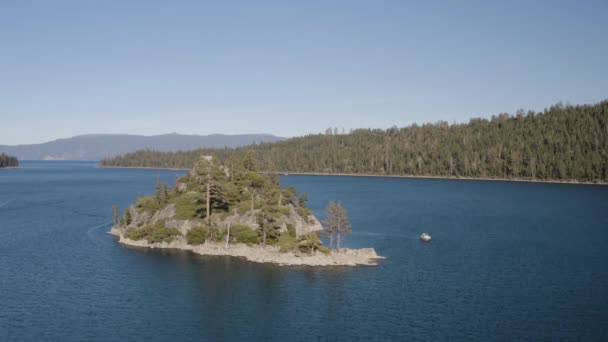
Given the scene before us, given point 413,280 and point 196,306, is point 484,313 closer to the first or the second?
point 413,280

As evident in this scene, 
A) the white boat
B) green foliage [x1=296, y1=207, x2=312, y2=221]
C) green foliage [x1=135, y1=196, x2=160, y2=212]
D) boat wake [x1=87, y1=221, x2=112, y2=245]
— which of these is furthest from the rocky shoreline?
green foliage [x1=296, y1=207, x2=312, y2=221]

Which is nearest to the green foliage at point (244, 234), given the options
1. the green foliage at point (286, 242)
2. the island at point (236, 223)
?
A: the island at point (236, 223)

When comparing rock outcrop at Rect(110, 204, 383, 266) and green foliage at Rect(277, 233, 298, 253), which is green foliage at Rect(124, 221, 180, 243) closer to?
rock outcrop at Rect(110, 204, 383, 266)

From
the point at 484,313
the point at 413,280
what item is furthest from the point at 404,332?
the point at 413,280

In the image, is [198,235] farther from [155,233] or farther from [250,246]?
[250,246]

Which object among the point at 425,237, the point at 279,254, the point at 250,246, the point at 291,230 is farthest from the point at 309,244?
the point at 425,237

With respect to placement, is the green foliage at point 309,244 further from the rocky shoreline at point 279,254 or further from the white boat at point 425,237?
the white boat at point 425,237

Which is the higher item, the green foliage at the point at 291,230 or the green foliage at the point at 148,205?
the green foliage at the point at 148,205
